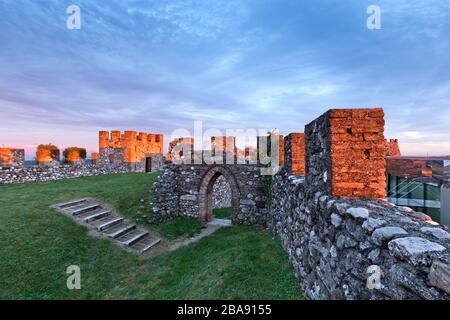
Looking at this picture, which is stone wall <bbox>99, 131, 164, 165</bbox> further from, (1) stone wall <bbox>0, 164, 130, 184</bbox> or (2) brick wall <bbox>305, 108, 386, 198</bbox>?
(2) brick wall <bbox>305, 108, 386, 198</bbox>

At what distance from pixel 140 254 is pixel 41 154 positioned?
14186 millimetres

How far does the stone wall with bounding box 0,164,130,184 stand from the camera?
48.2 feet

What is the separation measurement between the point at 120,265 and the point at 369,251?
7989mm

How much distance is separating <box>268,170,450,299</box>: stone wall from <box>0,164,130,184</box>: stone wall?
18.6 metres

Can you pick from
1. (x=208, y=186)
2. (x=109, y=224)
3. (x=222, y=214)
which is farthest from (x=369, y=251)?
(x=222, y=214)

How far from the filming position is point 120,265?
7.80 meters

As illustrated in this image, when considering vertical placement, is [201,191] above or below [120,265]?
above

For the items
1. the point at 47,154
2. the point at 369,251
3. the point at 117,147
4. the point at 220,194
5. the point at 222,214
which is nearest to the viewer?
the point at 369,251

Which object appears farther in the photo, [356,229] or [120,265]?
[120,265]

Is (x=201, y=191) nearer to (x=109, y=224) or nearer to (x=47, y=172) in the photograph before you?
(x=109, y=224)

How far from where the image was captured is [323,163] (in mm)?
3861

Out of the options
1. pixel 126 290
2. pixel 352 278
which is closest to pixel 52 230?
pixel 126 290

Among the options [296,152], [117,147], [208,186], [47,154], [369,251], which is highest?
[117,147]

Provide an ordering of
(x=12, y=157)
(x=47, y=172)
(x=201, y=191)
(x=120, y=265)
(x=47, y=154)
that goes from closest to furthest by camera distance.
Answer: (x=120, y=265)
(x=201, y=191)
(x=12, y=157)
(x=47, y=172)
(x=47, y=154)
